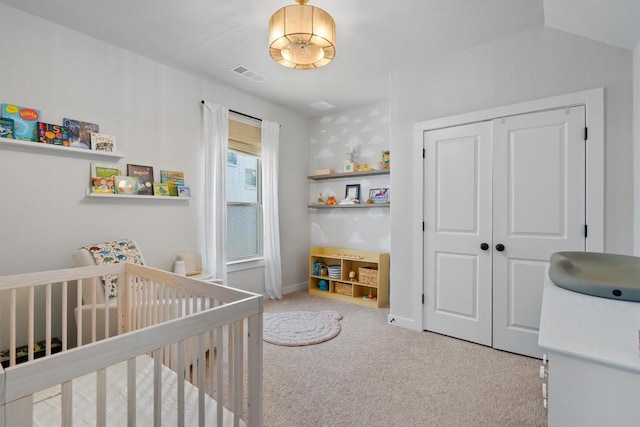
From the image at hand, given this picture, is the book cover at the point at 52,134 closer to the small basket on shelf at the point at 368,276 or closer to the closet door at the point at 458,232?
the closet door at the point at 458,232

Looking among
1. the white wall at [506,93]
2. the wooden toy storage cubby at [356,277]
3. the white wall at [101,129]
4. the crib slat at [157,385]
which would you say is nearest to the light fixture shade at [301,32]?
the white wall at [506,93]

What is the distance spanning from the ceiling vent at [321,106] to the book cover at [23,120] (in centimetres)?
289

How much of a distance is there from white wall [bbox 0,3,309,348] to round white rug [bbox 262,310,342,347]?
0.83 m

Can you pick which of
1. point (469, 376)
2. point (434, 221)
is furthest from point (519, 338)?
point (434, 221)

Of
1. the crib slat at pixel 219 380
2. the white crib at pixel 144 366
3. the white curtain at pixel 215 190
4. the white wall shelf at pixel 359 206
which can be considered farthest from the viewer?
the white wall shelf at pixel 359 206

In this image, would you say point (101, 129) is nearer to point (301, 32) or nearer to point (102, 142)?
point (102, 142)

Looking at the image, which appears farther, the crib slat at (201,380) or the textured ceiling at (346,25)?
the textured ceiling at (346,25)

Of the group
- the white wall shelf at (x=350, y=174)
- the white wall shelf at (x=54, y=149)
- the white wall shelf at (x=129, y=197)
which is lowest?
the white wall shelf at (x=129, y=197)

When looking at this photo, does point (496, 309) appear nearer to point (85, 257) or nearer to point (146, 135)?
point (85, 257)

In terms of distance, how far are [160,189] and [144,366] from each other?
6.16 feet

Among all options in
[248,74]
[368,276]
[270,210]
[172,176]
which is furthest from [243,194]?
[368,276]

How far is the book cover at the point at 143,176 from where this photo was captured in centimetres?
283

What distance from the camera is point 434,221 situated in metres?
2.95

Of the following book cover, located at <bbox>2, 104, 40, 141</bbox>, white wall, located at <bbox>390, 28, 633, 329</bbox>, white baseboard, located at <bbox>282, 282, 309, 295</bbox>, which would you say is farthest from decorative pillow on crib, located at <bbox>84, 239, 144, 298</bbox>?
white wall, located at <bbox>390, 28, 633, 329</bbox>
